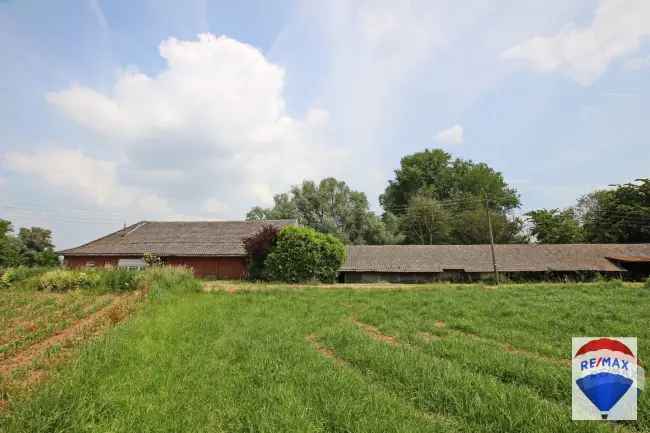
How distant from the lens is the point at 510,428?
10.2ft

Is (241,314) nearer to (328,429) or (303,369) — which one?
(303,369)

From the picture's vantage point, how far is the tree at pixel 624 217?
3522 centimetres

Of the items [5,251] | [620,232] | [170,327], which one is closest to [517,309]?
[170,327]

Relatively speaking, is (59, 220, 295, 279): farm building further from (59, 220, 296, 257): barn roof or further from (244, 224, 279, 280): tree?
(244, 224, 279, 280): tree

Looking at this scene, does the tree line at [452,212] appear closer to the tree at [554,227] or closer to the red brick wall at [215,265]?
the tree at [554,227]

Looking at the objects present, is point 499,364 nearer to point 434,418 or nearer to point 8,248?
point 434,418

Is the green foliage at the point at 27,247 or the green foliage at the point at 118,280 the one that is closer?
the green foliage at the point at 118,280

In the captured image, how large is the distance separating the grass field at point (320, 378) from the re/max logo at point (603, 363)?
0.39m

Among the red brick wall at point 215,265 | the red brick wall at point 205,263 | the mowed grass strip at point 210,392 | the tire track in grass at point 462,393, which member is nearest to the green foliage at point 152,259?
the red brick wall at point 205,263

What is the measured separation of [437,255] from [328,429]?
28523 millimetres

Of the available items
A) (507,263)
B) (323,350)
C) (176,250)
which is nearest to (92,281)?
(176,250)

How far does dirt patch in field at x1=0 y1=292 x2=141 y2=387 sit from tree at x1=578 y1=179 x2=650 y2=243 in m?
49.0

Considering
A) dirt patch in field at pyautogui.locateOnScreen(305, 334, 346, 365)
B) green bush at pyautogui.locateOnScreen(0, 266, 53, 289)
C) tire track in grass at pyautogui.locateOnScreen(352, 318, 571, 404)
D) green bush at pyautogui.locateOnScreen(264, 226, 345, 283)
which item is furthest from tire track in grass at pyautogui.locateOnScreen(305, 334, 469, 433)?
green bush at pyautogui.locateOnScreen(0, 266, 53, 289)

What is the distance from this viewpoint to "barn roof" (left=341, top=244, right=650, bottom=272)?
2650 cm
